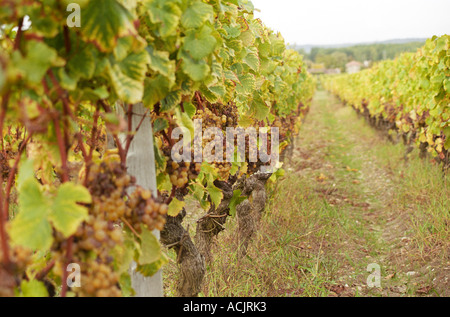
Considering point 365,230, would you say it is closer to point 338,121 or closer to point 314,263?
point 314,263

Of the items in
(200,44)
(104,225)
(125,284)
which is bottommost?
(125,284)

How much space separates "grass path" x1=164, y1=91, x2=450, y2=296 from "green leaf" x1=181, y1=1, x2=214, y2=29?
2078mm

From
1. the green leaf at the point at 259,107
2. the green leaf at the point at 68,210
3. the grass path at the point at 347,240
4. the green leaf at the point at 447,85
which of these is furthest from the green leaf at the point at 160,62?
the green leaf at the point at 447,85

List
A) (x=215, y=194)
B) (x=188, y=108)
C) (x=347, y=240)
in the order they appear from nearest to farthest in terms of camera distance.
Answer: (x=188, y=108) < (x=215, y=194) < (x=347, y=240)

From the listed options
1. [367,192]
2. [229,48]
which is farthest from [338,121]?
[229,48]

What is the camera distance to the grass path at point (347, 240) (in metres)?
3.43

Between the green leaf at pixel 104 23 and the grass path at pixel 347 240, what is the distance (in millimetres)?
2228

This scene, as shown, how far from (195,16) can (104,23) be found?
0.46 m

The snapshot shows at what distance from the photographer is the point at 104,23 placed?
1168 millimetres

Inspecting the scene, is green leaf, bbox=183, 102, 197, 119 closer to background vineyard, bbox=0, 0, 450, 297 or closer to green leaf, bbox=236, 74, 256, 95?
background vineyard, bbox=0, 0, 450, 297

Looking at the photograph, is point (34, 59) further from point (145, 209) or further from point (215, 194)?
Answer: point (215, 194)

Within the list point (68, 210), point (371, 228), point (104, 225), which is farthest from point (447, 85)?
point (68, 210)

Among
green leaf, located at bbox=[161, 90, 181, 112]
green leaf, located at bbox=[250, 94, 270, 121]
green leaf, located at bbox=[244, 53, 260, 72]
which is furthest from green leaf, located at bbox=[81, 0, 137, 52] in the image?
green leaf, located at bbox=[250, 94, 270, 121]

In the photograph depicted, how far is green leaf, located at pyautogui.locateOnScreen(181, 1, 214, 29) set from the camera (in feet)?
4.98
